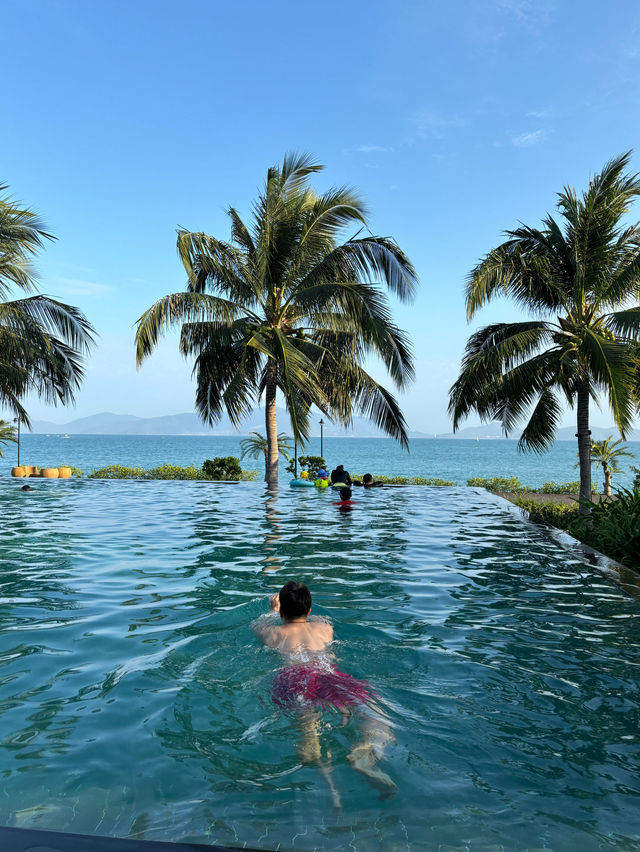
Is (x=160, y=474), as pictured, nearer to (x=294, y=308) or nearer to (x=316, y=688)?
(x=294, y=308)

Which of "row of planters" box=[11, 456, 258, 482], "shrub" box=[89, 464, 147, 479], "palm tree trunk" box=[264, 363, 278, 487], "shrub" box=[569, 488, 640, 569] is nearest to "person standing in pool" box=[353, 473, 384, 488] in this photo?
"palm tree trunk" box=[264, 363, 278, 487]

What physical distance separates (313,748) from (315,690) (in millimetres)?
536

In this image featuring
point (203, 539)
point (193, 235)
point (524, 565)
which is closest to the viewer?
point (524, 565)

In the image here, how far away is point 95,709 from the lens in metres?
4.12

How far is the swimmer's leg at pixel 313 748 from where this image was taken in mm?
3172

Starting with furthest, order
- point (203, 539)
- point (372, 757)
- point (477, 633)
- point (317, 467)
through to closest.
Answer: point (317, 467) < point (203, 539) < point (477, 633) < point (372, 757)

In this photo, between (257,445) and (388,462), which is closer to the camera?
(257,445)

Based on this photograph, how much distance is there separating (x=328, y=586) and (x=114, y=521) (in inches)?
265

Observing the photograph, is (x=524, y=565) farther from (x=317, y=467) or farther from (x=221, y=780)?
(x=317, y=467)

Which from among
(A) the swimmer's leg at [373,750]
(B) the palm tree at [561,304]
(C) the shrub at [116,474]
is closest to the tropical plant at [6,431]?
(C) the shrub at [116,474]

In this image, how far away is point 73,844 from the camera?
93.7 inches

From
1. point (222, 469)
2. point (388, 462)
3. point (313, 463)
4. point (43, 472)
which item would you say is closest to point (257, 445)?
point (222, 469)

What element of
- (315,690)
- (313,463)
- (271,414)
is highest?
(271,414)

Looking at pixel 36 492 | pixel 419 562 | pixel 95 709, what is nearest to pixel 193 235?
pixel 36 492
